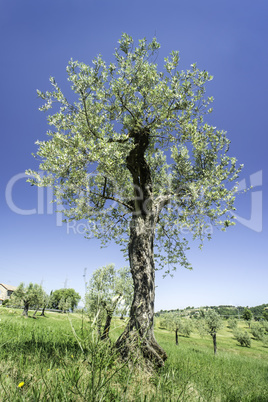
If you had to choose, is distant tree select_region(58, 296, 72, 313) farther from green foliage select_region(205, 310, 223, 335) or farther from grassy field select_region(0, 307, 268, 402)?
green foliage select_region(205, 310, 223, 335)

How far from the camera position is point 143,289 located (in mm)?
7172

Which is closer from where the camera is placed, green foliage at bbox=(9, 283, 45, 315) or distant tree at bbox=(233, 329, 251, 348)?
green foliage at bbox=(9, 283, 45, 315)

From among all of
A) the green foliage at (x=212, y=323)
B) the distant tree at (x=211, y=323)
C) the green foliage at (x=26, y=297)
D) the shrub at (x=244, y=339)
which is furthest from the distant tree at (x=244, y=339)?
the green foliage at (x=26, y=297)

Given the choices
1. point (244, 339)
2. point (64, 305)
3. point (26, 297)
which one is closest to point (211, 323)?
point (64, 305)

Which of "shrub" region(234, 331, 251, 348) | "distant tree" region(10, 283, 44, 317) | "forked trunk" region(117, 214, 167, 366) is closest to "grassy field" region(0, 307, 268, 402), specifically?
"forked trunk" region(117, 214, 167, 366)

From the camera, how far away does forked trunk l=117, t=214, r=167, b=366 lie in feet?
19.9

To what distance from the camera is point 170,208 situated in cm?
1347

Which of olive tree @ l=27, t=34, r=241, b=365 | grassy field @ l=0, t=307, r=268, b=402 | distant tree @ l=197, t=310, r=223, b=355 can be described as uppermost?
olive tree @ l=27, t=34, r=241, b=365

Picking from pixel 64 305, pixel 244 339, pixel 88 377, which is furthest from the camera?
pixel 244 339

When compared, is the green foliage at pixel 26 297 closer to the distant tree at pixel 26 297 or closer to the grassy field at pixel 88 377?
the distant tree at pixel 26 297

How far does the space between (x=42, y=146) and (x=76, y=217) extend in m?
4.26

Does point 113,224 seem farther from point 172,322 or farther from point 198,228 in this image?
point 172,322

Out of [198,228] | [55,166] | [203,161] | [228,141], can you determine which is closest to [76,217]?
[55,166]

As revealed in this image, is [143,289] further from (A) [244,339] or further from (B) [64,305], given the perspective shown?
(A) [244,339]
